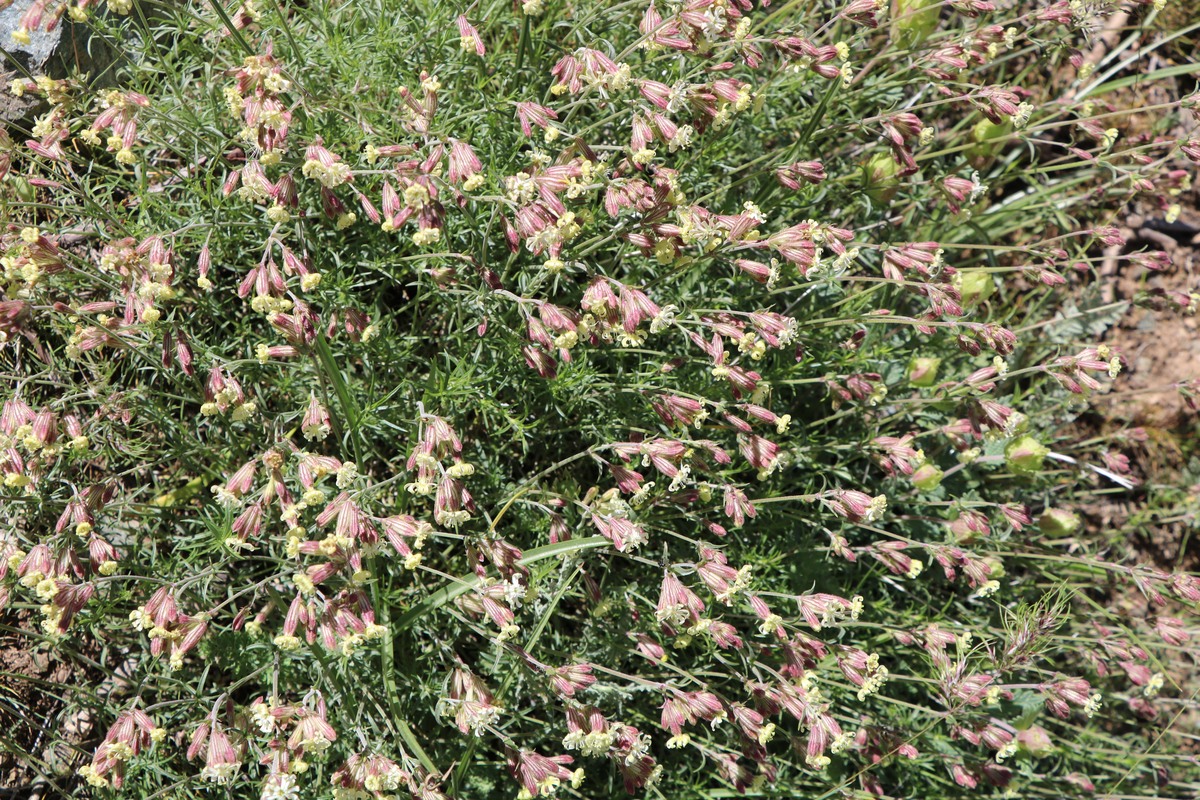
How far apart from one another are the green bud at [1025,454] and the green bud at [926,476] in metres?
0.42

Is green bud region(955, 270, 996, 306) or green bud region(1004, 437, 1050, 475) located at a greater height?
green bud region(955, 270, 996, 306)

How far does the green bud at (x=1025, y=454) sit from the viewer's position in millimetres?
4258

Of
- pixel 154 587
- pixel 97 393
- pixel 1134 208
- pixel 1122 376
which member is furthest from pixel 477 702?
pixel 1134 208

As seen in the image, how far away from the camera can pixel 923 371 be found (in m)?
4.20

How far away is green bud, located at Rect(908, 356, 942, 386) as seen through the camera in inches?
164

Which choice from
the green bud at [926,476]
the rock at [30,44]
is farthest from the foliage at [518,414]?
the rock at [30,44]

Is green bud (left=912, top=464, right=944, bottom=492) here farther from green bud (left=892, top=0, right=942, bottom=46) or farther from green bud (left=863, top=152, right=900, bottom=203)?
green bud (left=892, top=0, right=942, bottom=46)

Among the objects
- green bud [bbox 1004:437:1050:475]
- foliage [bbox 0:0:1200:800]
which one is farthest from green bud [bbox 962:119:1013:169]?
green bud [bbox 1004:437:1050:475]

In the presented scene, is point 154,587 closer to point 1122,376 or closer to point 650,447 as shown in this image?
point 650,447

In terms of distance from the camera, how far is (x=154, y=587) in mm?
Result: 3953

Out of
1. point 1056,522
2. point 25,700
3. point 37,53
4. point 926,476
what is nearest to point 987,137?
point 926,476

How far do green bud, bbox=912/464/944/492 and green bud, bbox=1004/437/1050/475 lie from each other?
0.42 meters

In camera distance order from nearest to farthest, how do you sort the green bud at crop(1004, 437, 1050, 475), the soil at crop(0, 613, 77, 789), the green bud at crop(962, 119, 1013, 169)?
the soil at crop(0, 613, 77, 789)
the green bud at crop(1004, 437, 1050, 475)
the green bud at crop(962, 119, 1013, 169)

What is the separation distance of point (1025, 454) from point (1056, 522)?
564 millimetres
